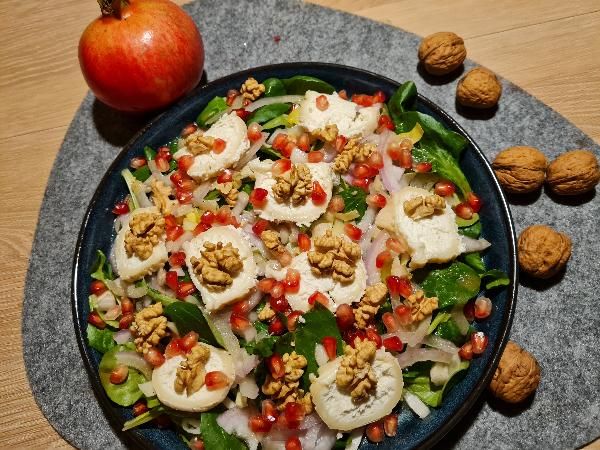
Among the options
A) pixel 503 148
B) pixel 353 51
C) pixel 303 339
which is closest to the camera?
pixel 303 339

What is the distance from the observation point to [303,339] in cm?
165

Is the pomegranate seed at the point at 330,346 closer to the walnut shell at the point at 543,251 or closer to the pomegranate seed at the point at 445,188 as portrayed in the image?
the pomegranate seed at the point at 445,188

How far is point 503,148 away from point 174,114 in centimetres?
115

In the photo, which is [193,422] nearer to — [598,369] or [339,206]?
[339,206]

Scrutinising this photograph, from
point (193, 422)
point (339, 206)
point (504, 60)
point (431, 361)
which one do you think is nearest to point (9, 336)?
point (193, 422)

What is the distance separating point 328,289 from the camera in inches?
66.4

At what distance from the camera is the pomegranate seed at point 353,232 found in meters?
1.75

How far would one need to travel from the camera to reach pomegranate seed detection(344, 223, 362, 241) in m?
1.75

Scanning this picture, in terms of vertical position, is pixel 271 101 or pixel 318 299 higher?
pixel 271 101

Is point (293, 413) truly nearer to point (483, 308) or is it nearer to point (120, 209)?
point (483, 308)

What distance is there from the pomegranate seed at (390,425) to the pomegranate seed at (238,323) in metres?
0.47

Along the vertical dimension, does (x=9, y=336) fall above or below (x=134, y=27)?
below

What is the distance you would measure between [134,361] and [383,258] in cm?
78

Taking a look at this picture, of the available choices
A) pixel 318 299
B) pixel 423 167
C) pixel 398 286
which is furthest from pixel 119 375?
pixel 423 167
